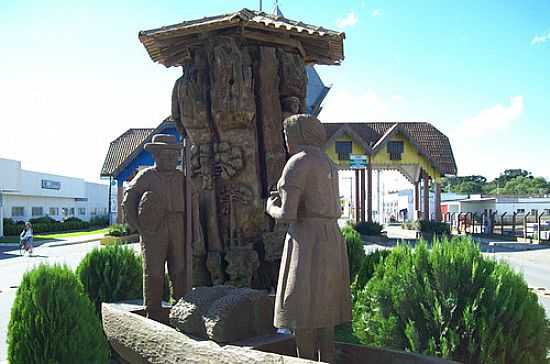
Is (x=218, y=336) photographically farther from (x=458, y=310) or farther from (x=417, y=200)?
(x=417, y=200)

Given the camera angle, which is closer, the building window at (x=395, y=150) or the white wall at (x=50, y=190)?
the building window at (x=395, y=150)

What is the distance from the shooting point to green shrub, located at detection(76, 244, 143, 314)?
260 inches

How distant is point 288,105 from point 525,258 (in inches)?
576

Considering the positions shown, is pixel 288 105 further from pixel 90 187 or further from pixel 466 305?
pixel 90 187

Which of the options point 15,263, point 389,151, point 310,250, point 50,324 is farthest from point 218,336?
point 389,151

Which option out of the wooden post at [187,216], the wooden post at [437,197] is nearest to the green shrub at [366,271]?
the wooden post at [187,216]

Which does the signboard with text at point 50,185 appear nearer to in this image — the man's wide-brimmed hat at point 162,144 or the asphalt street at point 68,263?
the asphalt street at point 68,263

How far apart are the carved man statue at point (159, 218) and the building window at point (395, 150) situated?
23141mm

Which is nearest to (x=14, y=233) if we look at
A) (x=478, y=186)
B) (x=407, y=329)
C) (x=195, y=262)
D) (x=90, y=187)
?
(x=90, y=187)

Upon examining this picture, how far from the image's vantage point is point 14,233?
31109 mm

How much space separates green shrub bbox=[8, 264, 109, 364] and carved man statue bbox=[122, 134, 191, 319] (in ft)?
2.26

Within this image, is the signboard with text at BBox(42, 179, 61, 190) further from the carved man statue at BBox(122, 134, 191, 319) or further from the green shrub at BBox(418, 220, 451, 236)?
the carved man statue at BBox(122, 134, 191, 319)

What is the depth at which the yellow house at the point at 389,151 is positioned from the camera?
26344mm

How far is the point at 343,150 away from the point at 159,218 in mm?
21973
